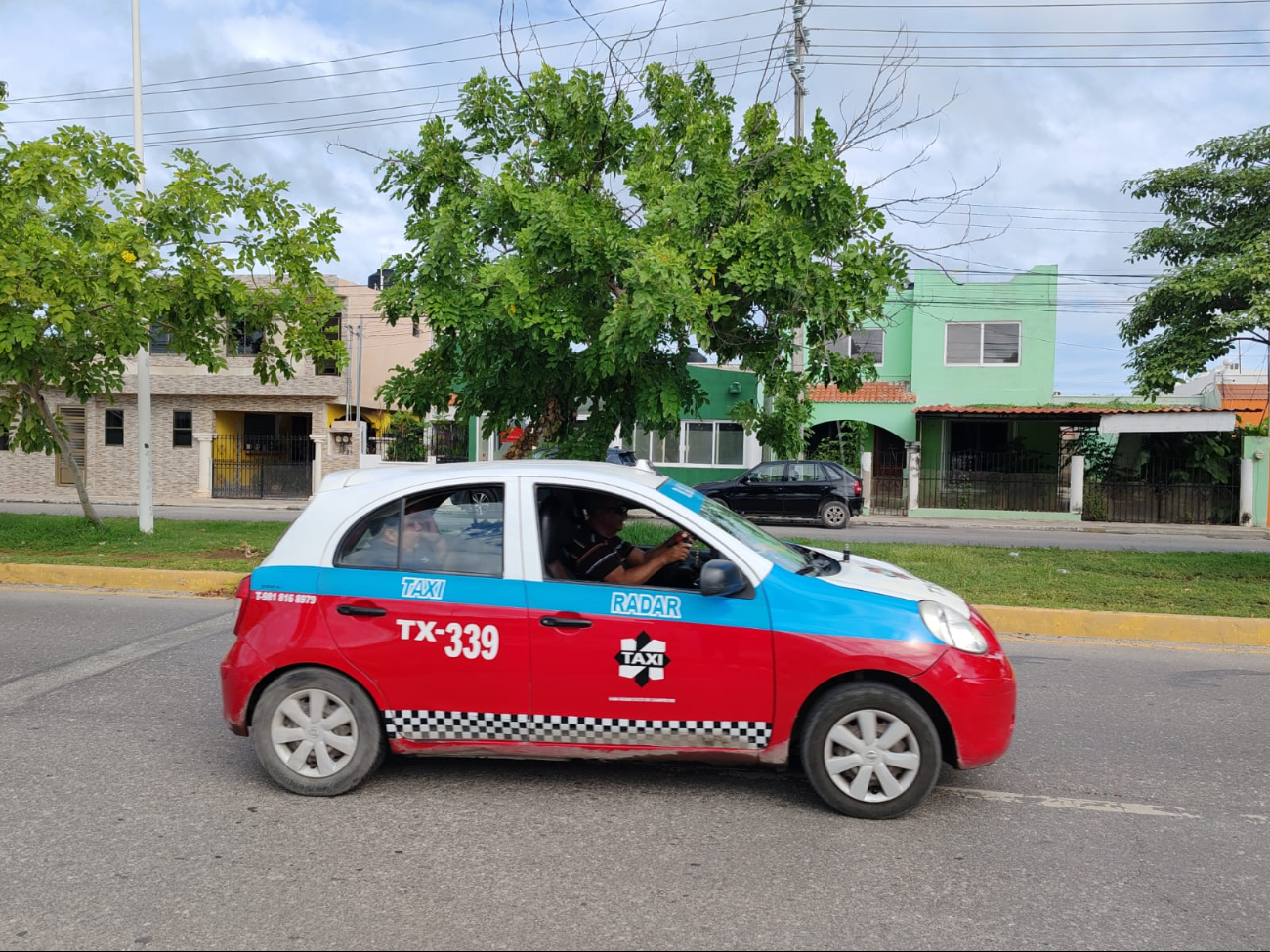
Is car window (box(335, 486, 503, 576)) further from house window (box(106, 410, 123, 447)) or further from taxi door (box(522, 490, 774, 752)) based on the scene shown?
house window (box(106, 410, 123, 447))

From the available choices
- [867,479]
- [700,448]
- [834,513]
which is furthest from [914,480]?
[700,448]

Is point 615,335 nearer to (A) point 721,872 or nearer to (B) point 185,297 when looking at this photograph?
(A) point 721,872

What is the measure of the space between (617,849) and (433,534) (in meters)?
1.65

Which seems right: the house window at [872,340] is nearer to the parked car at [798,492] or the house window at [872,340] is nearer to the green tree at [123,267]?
the parked car at [798,492]

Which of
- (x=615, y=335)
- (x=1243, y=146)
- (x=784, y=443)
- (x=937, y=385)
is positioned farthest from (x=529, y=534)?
(x=937, y=385)

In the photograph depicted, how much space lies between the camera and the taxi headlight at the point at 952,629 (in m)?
4.27

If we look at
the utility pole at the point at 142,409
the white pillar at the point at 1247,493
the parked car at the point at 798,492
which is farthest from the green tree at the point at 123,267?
the white pillar at the point at 1247,493

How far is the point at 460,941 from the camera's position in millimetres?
3203

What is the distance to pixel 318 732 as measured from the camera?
4.50 metres

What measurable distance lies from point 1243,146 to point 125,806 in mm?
25239

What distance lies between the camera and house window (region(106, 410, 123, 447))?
31312 mm

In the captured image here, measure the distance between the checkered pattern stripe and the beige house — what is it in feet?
84.1

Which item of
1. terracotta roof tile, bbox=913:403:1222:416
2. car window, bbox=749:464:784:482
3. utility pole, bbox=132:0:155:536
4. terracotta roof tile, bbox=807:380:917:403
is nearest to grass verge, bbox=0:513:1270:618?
utility pole, bbox=132:0:155:536

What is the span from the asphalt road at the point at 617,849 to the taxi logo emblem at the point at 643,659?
2.02 ft
